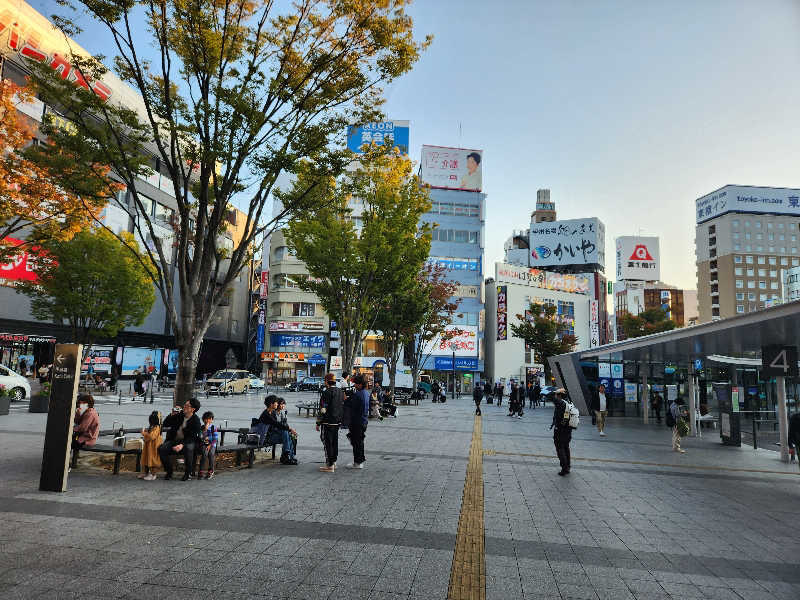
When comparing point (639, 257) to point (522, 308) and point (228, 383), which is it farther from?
point (228, 383)

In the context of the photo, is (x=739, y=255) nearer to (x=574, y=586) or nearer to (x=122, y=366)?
(x=122, y=366)

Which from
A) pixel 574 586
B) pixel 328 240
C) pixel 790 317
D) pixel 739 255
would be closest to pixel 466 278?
pixel 328 240

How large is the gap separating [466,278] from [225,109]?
5198cm

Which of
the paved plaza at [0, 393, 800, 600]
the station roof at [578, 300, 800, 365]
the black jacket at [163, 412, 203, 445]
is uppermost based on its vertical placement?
the station roof at [578, 300, 800, 365]

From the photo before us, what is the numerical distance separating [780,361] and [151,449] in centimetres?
1354

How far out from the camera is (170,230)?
Result: 46.2m

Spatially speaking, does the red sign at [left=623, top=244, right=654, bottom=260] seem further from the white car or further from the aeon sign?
the white car

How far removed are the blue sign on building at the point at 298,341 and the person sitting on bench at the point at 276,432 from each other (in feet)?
140

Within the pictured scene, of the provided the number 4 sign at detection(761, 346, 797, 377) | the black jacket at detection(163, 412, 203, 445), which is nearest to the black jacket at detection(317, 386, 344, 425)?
the black jacket at detection(163, 412, 203, 445)

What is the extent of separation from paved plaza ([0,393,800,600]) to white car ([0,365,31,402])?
535 inches

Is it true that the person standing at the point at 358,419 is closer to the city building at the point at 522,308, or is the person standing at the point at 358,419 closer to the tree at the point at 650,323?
the tree at the point at 650,323

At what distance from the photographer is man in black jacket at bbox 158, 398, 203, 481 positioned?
7.59m

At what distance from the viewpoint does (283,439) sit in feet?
30.6

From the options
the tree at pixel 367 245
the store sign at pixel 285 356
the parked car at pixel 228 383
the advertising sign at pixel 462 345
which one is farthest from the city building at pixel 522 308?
the tree at pixel 367 245
